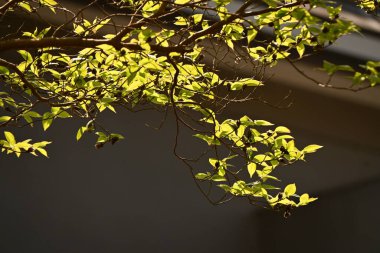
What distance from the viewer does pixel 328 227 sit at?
20.2ft

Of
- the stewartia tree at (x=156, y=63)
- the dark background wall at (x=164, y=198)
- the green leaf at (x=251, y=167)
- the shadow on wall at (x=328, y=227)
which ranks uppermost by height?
the stewartia tree at (x=156, y=63)

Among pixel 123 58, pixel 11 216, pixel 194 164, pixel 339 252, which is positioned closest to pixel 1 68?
pixel 123 58

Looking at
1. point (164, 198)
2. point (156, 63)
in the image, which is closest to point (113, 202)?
point (164, 198)

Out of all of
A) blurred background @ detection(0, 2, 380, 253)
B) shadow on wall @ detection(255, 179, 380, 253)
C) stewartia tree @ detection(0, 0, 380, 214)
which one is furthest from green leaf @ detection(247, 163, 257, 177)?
shadow on wall @ detection(255, 179, 380, 253)

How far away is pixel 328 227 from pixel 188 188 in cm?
129

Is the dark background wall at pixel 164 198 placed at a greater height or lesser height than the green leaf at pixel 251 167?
lesser

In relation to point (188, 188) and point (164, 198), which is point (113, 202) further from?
point (188, 188)

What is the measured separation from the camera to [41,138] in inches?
201

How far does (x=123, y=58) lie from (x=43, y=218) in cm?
278

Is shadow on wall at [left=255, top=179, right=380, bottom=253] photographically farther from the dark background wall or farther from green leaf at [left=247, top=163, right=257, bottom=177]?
green leaf at [left=247, top=163, right=257, bottom=177]

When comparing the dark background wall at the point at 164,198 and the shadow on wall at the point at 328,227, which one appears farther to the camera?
the shadow on wall at the point at 328,227

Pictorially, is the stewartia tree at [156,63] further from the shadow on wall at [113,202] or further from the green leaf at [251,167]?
the shadow on wall at [113,202]

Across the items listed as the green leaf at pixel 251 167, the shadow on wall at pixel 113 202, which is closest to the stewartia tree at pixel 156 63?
the green leaf at pixel 251 167

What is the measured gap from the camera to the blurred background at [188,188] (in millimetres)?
5035
